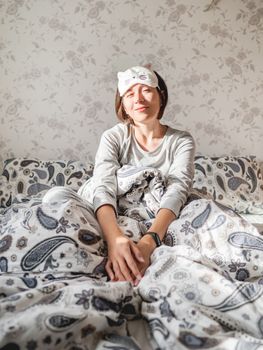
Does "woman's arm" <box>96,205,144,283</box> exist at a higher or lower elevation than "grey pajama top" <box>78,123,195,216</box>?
lower

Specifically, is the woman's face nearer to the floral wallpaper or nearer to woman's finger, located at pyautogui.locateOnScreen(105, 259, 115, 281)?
woman's finger, located at pyautogui.locateOnScreen(105, 259, 115, 281)

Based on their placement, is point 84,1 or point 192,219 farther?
point 84,1

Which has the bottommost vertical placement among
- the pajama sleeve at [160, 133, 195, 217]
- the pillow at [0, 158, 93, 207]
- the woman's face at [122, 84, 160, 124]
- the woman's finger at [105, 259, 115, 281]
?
the pillow at [0, 158, 93, 207]

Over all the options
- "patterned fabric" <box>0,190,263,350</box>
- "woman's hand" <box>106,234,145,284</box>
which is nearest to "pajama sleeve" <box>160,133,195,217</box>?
"patterned fabric" <box>0,190,263,350</box>

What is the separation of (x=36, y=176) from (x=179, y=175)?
1044mm

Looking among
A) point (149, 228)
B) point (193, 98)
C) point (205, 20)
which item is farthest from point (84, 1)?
point (149, 228)

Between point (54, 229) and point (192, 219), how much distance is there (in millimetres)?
411

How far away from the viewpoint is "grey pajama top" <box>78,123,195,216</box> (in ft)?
3.97

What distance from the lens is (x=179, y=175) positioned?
1249mm

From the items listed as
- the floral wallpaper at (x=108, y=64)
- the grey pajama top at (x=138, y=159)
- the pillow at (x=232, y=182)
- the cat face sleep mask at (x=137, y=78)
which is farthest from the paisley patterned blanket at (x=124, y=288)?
the floral wallpaper at (x=108, y=64)

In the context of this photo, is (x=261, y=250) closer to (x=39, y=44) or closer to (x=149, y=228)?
(x=149, y=228)

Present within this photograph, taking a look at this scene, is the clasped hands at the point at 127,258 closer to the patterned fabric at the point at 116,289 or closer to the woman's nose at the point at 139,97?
the patterned fabric at the point at 116,289

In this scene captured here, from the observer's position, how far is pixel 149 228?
3.53 ft

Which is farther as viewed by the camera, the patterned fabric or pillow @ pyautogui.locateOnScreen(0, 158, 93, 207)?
pillow @ pyautogui.locateOnScreen(0, 158, 93, 207)
